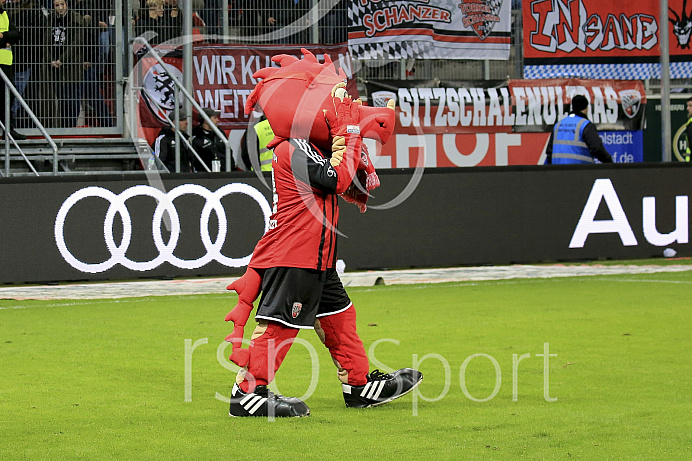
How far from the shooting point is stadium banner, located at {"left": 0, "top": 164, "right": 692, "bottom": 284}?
481 inches

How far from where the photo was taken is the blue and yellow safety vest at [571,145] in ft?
48.4

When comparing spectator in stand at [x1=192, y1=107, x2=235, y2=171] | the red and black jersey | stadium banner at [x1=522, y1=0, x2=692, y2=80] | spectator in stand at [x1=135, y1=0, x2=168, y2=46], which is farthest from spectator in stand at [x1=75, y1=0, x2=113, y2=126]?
the red and black jersey

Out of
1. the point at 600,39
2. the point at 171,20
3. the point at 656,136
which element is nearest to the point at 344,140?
the point at 171,20

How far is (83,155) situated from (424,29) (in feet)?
17.3

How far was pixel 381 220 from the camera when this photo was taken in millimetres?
13344

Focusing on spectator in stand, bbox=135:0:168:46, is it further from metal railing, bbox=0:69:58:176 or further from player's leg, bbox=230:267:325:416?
player's leg, bbox=230:267:325:416

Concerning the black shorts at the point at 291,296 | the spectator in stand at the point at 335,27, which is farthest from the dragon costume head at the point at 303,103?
the spectator in stand at the point at 335,27

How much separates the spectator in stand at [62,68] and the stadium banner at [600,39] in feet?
22.1

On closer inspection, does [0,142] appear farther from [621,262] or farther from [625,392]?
[625,392]

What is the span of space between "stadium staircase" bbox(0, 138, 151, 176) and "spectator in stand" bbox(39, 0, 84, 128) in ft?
1.36

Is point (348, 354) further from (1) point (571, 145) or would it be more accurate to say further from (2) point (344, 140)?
(1) point (571, 145)

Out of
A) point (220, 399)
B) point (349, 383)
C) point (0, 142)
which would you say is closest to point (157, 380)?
point (220, 399)

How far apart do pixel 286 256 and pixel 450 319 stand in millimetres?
4084

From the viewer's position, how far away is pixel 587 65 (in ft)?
58.5
